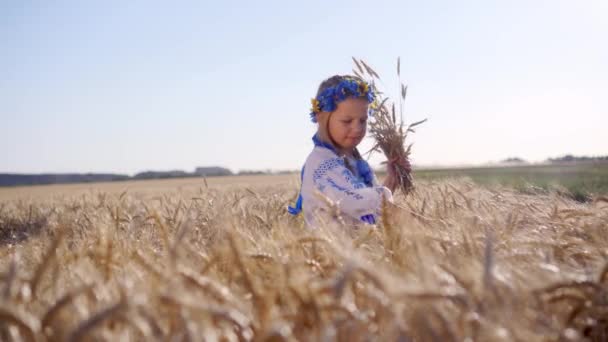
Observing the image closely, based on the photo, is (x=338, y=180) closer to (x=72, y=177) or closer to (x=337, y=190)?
(x=337, y=190)

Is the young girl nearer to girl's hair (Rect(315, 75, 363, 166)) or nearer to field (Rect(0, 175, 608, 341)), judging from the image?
girl's hair (Rect(315, 75, 363, 166))

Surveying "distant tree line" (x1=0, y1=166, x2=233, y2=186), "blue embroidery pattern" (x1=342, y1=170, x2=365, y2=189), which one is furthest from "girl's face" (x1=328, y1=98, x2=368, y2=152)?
"distant tree line" (x1=0, y1=166, x2=233, y2=186)

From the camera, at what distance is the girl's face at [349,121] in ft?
10.6

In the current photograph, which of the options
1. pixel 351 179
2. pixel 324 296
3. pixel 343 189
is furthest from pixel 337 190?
pixel 324 296

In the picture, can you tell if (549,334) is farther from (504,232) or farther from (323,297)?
(504,232)

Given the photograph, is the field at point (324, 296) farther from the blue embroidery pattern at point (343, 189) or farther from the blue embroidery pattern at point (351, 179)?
the blue embroidery pattern at point (351, 179)

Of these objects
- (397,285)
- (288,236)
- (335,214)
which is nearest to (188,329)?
(397,285)

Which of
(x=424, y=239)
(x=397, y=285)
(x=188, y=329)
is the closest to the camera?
(x=188, y=329)

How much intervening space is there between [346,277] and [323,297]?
165 millimetres

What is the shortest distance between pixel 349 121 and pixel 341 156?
0.77 ft

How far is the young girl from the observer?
3018 mm

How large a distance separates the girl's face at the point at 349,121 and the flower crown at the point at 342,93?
0.03 metres

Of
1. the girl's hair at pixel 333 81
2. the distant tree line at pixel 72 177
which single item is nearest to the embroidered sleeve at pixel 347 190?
the girl's hair at pixel 333 81

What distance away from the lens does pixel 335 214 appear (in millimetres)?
1788
